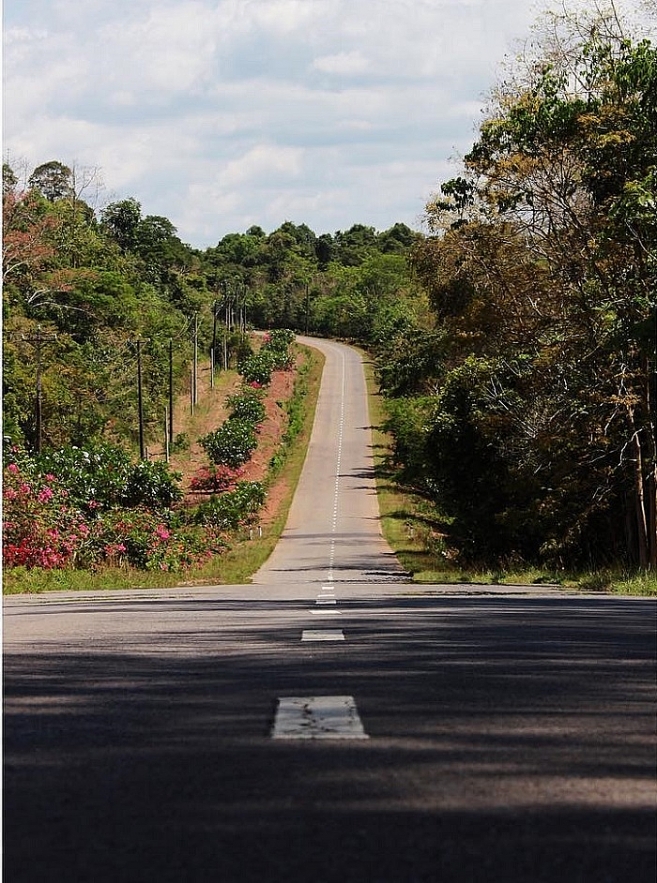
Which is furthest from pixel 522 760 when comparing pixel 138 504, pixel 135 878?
pixel 138 504

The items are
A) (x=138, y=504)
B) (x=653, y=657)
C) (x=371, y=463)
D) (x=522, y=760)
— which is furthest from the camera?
(x=371, y=463)

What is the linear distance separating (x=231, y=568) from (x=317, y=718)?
125 ft

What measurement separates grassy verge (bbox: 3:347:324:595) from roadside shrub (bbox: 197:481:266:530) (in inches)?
34.5

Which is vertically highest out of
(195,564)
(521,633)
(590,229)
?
(590,229)

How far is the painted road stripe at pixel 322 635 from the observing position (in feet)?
35.7

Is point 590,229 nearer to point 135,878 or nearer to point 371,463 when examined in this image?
point 135,878

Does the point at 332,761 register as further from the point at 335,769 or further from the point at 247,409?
the point at 247,409

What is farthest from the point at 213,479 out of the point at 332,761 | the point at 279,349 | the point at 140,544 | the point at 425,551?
the point at 332,761

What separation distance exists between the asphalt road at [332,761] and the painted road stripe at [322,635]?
100 millimetres

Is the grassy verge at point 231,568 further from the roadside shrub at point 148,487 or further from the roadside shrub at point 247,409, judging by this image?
the roadside shrub at point 148,487

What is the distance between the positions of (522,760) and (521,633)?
6082 mm

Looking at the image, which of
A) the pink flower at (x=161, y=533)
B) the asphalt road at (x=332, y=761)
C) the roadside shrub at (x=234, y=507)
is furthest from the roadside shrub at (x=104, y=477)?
the asphalt road at (x=332, y=761)

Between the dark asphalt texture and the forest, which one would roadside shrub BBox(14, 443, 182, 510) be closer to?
the forest

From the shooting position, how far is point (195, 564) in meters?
45.6
